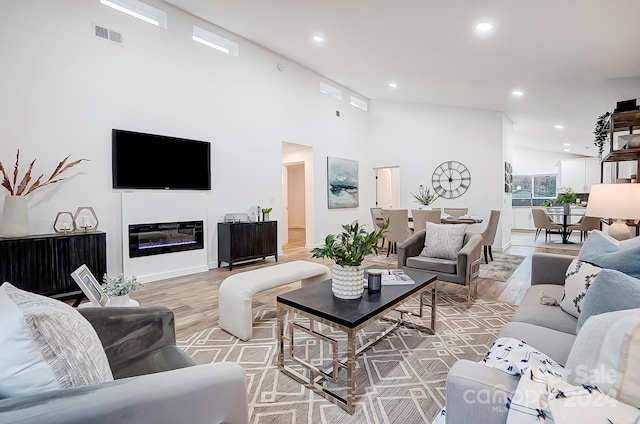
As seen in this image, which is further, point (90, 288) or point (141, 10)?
point (141, 10)

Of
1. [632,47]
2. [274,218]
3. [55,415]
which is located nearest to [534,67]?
[632,47]

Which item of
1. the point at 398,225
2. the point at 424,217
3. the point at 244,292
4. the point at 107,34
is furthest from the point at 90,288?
the point at 424,217

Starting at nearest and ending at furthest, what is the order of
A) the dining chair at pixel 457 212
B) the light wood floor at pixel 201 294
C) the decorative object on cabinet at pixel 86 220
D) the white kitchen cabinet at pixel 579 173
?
the light wood floor at pixel 201 294, the decorative object on cabinet at pixel 86 220, the dining chair at pixel 457 212, the white kitchen cabinet at pixel 579 173

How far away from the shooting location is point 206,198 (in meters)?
5.16

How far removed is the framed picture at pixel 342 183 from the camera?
7715 millimetres

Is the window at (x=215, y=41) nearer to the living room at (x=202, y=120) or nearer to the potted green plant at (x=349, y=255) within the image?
the living room at (x=202, y=120)

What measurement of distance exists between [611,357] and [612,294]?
1.68 feet

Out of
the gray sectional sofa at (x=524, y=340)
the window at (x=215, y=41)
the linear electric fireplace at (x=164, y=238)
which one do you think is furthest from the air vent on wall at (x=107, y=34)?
the gray sectional sofa at (x=524, y=340)

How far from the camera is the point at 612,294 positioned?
3.77ft

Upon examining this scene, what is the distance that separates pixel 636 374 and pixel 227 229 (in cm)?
496

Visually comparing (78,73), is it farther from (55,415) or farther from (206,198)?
(55,415)

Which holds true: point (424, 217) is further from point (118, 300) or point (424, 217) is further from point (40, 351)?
point (40, 351)

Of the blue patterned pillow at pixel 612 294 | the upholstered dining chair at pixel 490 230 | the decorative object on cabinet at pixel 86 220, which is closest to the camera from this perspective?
the blue patterned pillow at pixel 612 294

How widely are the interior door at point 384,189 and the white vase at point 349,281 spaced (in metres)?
7.27
